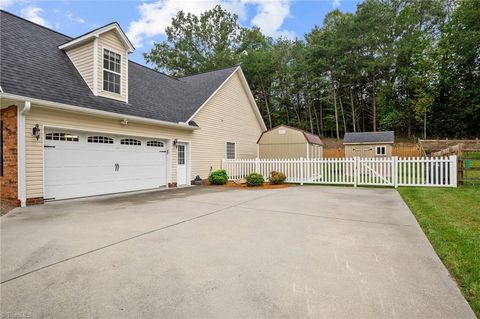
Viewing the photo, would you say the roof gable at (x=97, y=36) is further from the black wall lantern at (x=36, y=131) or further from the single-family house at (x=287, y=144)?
the single-family house at (x=287, y=144)

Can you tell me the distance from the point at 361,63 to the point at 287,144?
65.9 feet

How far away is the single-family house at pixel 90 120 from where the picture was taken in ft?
22.5

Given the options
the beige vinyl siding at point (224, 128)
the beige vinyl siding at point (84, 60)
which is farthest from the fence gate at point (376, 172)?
the beige vinyl siding at point (84, 60)

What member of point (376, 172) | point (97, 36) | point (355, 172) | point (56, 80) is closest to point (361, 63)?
point (376, 172)

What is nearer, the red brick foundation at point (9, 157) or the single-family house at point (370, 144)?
the red brick foundation at point (9, 157)

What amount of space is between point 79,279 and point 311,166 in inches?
425

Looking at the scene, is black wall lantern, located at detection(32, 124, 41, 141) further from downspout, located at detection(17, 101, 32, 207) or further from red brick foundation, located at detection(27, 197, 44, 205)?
red brick foundation, located at detection(27, 197, 44, 205)

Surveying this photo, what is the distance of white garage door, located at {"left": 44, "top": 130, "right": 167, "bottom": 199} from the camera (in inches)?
296

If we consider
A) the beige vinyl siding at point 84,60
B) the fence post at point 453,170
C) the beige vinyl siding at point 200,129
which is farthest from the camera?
the fence post at point 453,170

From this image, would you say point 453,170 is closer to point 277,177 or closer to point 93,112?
point 277,177

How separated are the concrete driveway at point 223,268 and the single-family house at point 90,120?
230cm

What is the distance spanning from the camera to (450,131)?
95.8ft

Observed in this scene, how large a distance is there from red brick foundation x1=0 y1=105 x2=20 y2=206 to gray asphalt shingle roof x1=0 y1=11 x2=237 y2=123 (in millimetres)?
843

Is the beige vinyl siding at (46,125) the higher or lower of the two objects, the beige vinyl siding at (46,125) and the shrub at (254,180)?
the higher
